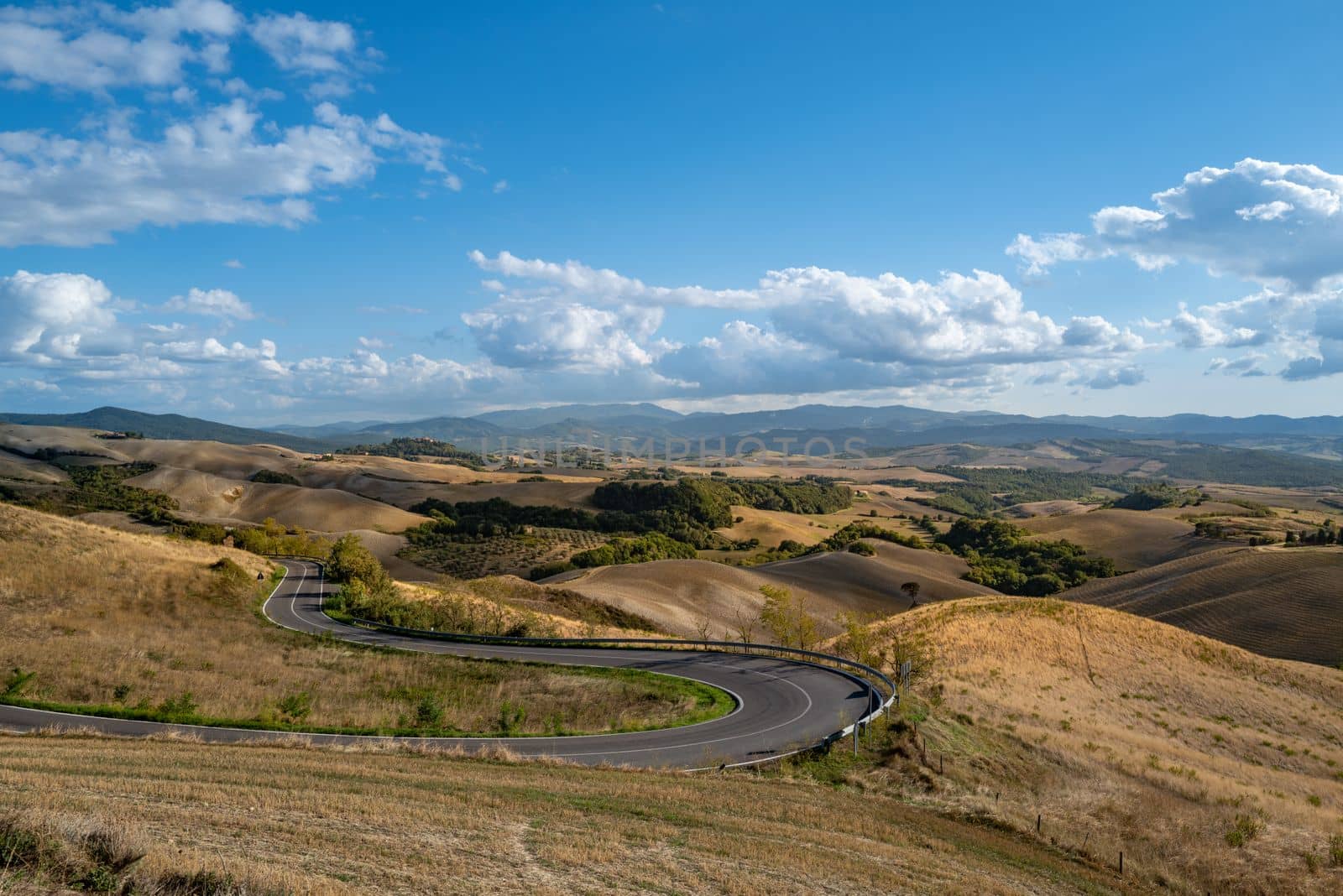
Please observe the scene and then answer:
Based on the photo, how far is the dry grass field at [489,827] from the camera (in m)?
A: 10.7

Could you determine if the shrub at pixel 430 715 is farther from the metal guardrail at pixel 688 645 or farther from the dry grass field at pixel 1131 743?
the dry grass field at pixel 1131 743

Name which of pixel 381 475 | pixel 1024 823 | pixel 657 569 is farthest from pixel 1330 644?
pixel 381 475

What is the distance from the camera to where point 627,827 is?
14.9 metres

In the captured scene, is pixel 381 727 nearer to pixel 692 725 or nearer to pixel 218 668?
pixel 692 725

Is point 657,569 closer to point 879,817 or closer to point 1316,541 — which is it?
point 879,817

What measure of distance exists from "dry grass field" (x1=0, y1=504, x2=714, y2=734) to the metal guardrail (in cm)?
524

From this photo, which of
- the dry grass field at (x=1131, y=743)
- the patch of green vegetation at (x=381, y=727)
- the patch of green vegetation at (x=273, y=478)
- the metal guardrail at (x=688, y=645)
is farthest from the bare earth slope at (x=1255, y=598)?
the patch of green vegetation at (x=273, y=478)

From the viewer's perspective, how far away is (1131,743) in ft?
110

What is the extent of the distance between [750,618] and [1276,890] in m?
55.8

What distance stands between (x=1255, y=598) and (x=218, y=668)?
90.9m

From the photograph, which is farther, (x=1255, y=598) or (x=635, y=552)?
(x=635, y=552)

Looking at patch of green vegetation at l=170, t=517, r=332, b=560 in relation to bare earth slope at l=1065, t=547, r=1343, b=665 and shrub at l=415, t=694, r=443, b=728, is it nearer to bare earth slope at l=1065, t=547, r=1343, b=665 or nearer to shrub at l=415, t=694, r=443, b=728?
shrub at l=415, t=694, r=443, b=728

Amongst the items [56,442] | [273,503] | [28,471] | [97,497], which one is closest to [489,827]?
[97,497]

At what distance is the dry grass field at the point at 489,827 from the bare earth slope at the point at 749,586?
45.9 meters
